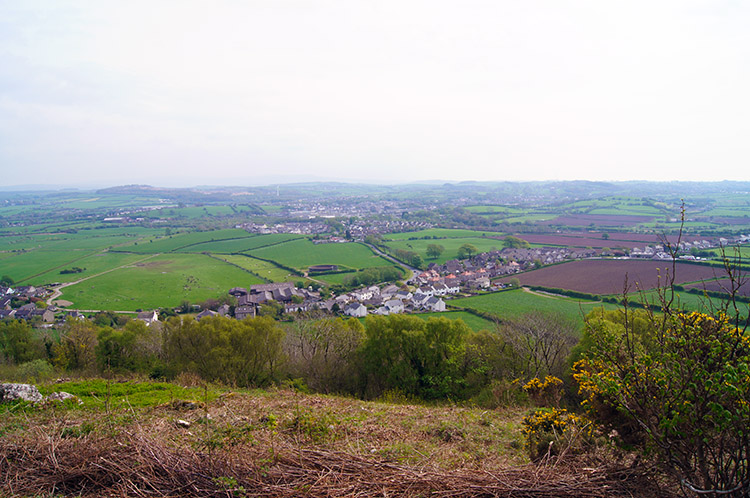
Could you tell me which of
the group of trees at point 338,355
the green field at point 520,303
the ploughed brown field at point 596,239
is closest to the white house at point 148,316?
the group of trees at point 338,355

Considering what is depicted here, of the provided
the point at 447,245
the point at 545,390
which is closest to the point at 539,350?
the point at 545,390

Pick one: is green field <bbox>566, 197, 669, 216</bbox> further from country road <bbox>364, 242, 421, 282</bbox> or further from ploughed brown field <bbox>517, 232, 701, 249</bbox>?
country road <bbox>364, 242, 421, 282</bbox>

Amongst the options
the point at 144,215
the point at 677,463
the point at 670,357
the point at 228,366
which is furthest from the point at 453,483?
the point at 144,215

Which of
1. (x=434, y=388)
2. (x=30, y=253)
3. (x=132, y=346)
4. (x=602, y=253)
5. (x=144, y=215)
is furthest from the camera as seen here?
(x=144, y=215)

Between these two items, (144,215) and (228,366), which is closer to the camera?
(228,366)

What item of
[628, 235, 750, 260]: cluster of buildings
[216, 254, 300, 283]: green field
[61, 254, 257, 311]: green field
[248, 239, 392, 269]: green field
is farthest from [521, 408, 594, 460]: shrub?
[628, 235, 750, 260]: cluster of buildings

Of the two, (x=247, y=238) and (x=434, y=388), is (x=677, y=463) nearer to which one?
(x=434, y=388)
